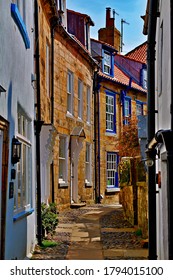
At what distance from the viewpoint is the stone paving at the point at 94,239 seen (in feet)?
22.3

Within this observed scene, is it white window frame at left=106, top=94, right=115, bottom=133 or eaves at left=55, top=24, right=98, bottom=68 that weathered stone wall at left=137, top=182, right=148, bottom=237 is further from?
white window frame at left=106, top=94, right=115, bottom=133

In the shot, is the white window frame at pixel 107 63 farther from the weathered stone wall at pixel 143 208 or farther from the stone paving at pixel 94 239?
the weathered stone wall at pixel 143 208

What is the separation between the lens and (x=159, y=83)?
614 centimetres

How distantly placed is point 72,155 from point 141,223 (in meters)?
5.22

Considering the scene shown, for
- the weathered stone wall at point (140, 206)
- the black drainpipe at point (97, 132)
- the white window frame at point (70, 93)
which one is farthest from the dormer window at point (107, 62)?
the weathered stone wall at point (140, 206)

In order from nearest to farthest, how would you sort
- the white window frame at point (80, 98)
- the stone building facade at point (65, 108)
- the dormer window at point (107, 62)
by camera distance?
the stone building facade at point (65, 108) → the white window frame at point (80, 98) → the dormer window at point (107, 62)

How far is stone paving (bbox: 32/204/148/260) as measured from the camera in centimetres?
679

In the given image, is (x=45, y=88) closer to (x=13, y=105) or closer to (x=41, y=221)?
(x=41, y=221)

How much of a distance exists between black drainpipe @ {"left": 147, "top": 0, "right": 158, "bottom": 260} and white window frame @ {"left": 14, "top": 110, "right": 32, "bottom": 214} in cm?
145

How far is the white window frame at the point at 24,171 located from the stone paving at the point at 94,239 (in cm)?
68

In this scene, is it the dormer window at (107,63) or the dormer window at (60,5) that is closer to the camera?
the dormer window at (60,5)

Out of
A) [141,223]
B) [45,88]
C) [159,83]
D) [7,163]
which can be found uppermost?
[45,88]

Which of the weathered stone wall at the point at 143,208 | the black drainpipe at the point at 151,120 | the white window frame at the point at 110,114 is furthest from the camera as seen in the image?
the white window frame at the point at 110,114
